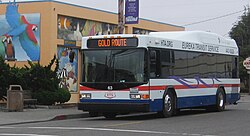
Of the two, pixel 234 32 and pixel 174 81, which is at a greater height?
pixel 234 32

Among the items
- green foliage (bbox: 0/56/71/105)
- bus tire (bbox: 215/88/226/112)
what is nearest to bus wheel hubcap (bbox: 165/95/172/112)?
bus tire (bbox: 215/88/226/112)

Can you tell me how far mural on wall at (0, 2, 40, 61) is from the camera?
92.4 feet

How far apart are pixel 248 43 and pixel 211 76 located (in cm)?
5444

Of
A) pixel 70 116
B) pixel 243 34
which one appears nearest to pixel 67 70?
pixel 70 116

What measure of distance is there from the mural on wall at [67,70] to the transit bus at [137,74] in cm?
880

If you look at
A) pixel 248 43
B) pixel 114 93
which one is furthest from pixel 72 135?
pixel 248 43

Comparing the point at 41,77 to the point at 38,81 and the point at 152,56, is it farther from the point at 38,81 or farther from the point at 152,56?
the point at 152,56

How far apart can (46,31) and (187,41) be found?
29.9 feet

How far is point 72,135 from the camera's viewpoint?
13469 mm

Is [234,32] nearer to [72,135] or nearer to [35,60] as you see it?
[35,60]

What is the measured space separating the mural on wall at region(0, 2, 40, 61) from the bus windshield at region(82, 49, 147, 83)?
31.2 ft

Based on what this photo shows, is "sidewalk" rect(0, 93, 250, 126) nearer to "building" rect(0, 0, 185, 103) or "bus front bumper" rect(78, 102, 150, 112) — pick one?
"bus front bumper" rect(78, 102, 150, 112)

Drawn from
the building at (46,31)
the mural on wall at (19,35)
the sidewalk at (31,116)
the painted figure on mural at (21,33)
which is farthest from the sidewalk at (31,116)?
the mural on wall at (19,35)

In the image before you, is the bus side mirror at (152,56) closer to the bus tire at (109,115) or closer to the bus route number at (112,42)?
the bus route number at (112,42)
